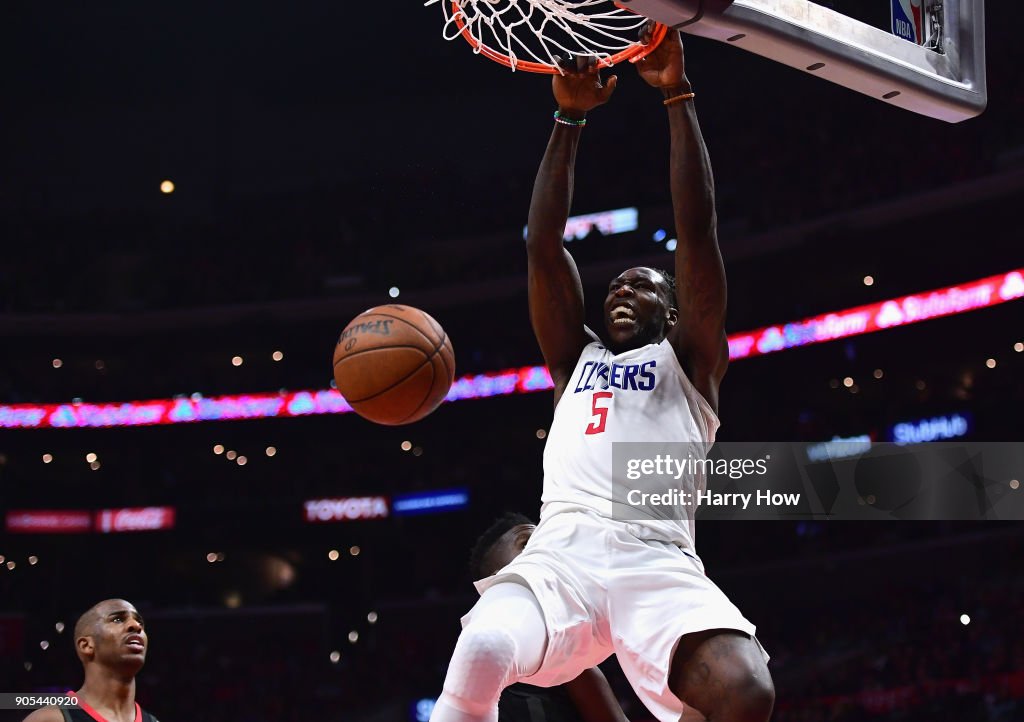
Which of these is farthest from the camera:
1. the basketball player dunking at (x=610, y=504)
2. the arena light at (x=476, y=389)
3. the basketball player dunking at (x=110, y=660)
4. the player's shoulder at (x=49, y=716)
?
the arena light at (x=476, y=389)

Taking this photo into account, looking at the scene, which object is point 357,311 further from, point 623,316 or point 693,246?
point 693,246

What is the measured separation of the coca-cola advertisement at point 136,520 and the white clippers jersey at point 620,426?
19.1 metres

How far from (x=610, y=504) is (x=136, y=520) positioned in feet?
64.3

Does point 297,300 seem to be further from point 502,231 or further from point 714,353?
point 714,353

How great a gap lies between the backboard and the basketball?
175cm

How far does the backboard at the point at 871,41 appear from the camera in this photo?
128 inches

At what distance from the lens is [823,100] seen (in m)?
18.5

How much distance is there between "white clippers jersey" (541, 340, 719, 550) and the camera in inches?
143

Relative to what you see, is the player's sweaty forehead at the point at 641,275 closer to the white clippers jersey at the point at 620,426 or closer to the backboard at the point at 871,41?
the white clippers jersey at the point at 620,426

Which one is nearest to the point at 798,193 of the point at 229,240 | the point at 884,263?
the point at 884,263

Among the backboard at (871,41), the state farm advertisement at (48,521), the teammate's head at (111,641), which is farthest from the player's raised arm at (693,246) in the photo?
the state farm advertisement at (48,521)

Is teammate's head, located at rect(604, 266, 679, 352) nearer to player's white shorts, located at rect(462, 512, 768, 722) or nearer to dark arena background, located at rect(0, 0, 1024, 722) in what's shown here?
player's white shorts, located at rect(462, 512, 768, 722)

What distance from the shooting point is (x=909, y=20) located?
396 centimetres

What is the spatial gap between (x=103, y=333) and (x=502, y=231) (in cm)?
705
